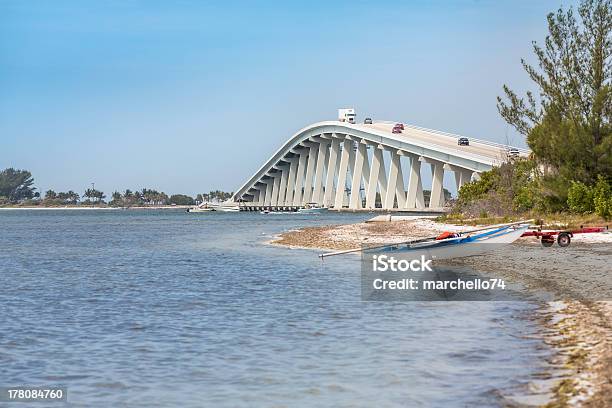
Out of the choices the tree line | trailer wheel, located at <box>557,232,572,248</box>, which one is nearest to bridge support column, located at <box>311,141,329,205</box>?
the tree line

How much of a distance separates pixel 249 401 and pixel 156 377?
6.11ft

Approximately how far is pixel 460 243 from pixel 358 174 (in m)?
122

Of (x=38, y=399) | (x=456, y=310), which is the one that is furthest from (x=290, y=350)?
(x=456, y=310)

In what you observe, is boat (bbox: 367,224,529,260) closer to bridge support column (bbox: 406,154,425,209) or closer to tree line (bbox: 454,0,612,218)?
tree line (bbox: 454,0,612,218)

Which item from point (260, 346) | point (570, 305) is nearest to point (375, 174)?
point (570, 305)

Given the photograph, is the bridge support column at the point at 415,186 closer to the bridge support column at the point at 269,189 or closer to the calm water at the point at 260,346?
the bridge support column at the point at 269,189

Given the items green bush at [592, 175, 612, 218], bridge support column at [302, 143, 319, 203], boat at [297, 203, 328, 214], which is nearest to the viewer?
green bush at [592, 175, 612, 218]

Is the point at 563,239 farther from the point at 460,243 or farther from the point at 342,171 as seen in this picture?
the point at 342,171

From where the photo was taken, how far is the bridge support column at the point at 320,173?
15675 cm

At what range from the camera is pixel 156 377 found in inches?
418

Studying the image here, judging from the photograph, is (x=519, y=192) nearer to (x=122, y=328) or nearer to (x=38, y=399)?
→ (x=122, y=328)

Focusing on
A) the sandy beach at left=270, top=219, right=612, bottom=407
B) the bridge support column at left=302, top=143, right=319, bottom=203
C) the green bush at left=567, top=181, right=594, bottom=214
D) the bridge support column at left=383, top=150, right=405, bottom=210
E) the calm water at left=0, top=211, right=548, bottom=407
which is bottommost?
the calm water at left=0, top=211, right=548, bottom=407

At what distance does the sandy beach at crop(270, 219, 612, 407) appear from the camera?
349 inches

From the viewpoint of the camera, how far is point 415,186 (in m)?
123
